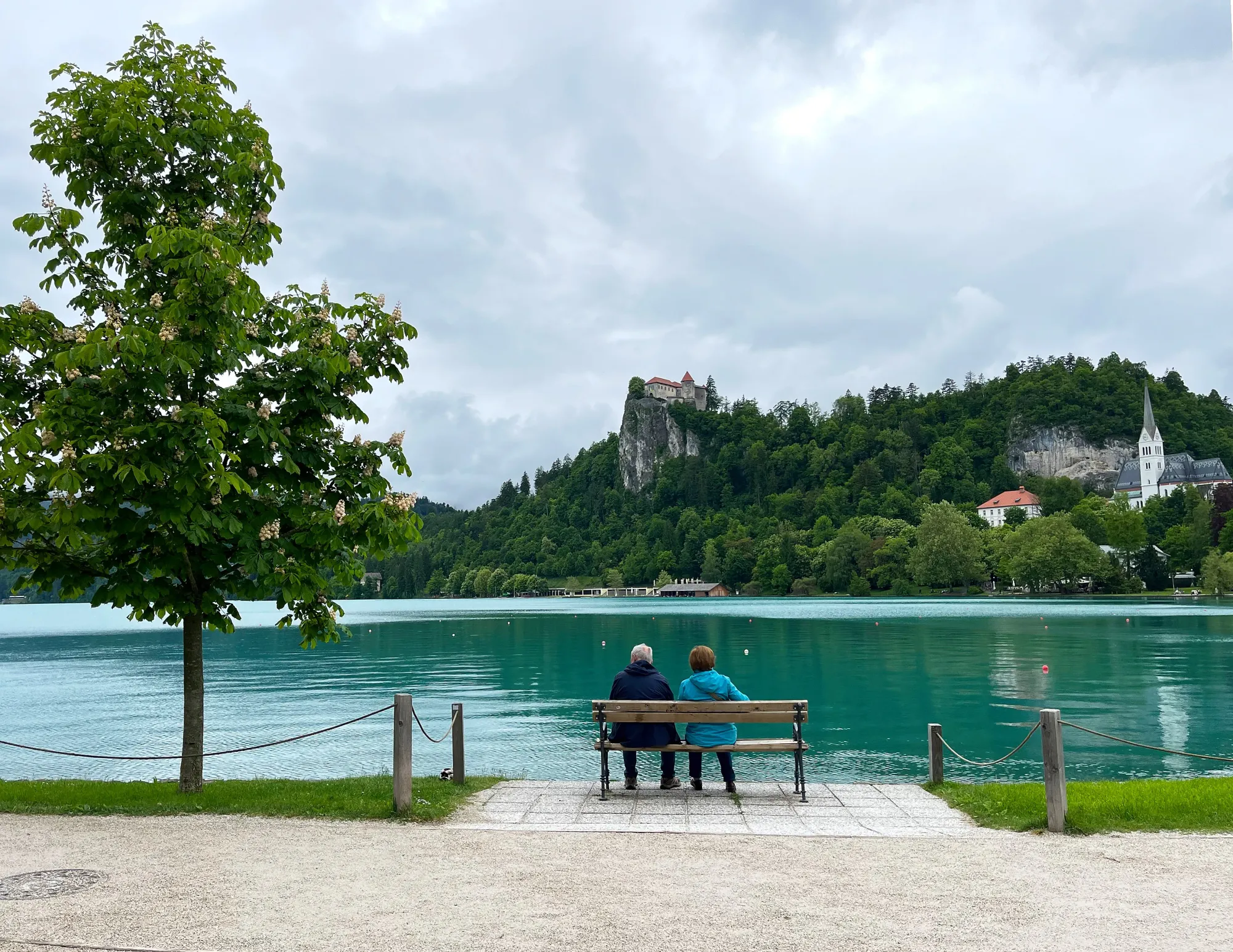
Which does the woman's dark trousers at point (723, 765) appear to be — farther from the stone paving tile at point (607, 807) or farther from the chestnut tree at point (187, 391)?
the chestnut tree at point (187, 391)

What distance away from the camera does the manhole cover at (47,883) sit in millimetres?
7629

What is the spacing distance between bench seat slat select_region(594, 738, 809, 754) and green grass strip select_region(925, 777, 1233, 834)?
2093 mm

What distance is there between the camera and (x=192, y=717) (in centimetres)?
1243

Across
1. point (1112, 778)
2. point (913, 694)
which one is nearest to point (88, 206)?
point (1112, 778)

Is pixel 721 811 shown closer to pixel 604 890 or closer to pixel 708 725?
pixel 708 725

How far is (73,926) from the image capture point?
22.2 ft

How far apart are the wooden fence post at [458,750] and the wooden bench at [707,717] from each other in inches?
84.4

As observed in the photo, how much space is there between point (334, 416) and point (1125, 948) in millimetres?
9336

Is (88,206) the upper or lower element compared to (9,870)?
upper

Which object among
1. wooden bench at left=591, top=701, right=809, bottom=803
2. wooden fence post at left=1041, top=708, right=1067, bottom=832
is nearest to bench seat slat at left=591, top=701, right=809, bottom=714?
wooden bench at left=591, top=701, right=809, bottom=803

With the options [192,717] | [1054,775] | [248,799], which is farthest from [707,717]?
[192,717]

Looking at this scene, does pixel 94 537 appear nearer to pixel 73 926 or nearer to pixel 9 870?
pixel 9 870

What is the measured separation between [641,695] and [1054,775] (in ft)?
16.0

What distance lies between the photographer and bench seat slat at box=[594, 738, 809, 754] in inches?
472
